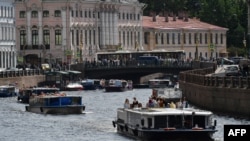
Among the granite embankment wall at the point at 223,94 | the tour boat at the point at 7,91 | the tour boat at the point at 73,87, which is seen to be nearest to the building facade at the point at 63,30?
the tour boat at the point at 73,87

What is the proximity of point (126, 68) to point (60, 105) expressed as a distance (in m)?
58.2

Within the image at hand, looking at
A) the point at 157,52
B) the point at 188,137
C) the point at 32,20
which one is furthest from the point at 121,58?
the point at 188,137

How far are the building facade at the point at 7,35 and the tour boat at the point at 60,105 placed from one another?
5579 cm

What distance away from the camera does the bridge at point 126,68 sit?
504 feet

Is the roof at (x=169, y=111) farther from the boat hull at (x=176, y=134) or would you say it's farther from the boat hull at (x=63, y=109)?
the boat hull at (x=63, y=109)

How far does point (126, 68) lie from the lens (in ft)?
504

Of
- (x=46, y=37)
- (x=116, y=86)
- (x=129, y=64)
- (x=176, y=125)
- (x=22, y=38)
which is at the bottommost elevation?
(x=116, y=86)

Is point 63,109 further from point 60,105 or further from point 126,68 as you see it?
point 126,68

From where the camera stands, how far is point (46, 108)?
96.5m

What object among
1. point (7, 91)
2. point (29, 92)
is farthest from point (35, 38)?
point (29, 92)

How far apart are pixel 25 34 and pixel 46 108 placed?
263ft

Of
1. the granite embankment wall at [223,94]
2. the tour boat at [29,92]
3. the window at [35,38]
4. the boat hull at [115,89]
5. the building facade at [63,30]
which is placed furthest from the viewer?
the window at [35,38]

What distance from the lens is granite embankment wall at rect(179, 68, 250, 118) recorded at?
8256 centimetres

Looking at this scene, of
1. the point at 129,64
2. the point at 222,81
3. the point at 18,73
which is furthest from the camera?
the point at 129,64
